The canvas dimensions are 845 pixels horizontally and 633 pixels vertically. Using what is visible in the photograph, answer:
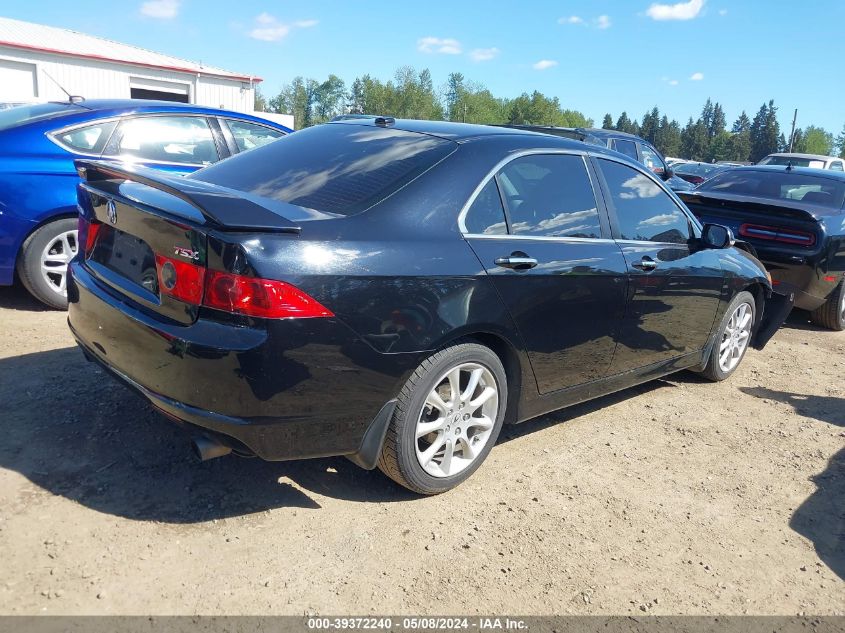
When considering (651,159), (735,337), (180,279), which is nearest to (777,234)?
(735,337)

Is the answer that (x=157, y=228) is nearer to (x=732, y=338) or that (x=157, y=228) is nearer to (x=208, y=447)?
(x=208, y=447)

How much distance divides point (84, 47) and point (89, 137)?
79.8ft

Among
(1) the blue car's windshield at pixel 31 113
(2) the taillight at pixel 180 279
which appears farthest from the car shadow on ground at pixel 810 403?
(1) the blue car's windshield at pixel 31 113

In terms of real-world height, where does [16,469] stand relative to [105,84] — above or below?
below

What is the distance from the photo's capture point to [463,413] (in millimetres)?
3203

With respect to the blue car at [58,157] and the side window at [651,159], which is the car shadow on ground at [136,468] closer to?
the blue car at [58,157]

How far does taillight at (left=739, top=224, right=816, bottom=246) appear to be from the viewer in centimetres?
655

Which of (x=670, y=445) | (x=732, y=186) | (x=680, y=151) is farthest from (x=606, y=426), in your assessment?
(x=680, y=151)

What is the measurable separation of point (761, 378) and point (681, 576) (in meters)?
3.17

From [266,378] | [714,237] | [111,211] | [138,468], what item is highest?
[111,211]

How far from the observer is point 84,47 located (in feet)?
85.0

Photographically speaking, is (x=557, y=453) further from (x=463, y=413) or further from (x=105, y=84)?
(x=105, y=84)

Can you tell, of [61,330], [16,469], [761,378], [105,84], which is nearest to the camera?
[16,469]

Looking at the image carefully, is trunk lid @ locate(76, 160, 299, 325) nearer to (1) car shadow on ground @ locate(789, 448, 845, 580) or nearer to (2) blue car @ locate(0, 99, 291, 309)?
(2) blue car @ locate(0, 99, 291, 309)
